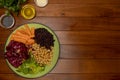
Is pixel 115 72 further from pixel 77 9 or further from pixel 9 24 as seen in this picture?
pixel 9 24

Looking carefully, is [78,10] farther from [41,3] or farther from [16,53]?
[16,53]

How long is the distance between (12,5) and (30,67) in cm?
35

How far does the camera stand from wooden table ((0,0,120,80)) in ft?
4.67

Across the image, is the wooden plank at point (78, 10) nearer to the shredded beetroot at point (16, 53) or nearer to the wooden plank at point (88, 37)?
the wooden plank at point (88, 37)

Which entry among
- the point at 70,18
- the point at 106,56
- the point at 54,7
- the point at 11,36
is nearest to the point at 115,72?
the point at 106,56

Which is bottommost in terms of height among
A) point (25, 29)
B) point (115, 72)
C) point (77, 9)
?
point (115, 72)

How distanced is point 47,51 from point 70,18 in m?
0.24

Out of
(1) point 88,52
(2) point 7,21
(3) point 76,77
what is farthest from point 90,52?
(2) point 7,21

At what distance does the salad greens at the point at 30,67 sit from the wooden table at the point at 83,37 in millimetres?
54

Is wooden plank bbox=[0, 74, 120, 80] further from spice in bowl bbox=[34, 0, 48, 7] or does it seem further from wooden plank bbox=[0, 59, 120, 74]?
spice in bowl bbox=[34, 0, 48, 7]

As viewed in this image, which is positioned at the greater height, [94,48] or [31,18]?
[31,18]

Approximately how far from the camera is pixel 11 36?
1421mm

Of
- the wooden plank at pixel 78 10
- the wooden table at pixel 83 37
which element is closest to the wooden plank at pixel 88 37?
the wooden table at pixel 83 37

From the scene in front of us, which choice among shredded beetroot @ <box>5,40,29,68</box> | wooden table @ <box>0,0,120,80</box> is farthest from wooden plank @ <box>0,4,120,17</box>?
shredded beetroot @ <box>5,40,29,68</box>
